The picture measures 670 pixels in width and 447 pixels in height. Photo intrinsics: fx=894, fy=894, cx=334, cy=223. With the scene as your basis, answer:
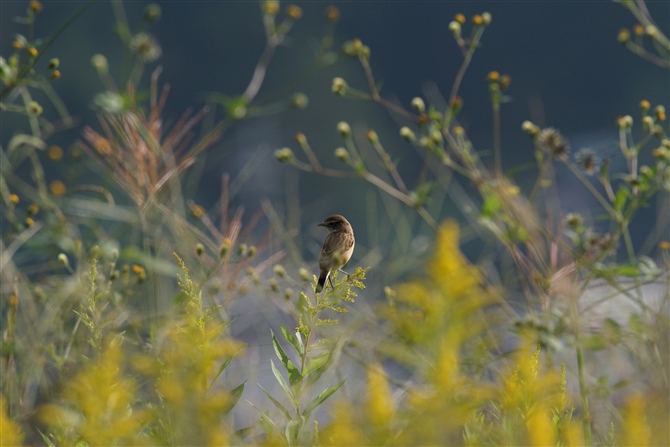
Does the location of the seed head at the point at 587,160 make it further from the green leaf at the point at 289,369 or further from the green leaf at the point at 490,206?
A: the green leaf at the point at 289,369

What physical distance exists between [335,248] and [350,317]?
1.26m

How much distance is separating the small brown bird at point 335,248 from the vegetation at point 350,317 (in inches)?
2.8

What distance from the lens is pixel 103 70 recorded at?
3.00 meters

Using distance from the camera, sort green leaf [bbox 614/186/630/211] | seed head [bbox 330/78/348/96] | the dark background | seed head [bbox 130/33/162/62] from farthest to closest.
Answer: the dark background
seed head [bbox 130/33/162/62]
seed head [bbox 330/78/348/96]
green leaf [bbox 614/186/630/211]

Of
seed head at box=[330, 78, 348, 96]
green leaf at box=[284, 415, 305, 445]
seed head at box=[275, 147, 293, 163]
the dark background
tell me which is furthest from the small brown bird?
the dark background

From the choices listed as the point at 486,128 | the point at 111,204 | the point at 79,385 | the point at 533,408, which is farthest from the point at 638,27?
the point at 486,128

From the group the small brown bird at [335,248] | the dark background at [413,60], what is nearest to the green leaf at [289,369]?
the small brown bird at [335,248]

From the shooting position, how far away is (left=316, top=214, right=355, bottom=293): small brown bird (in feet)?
4.76

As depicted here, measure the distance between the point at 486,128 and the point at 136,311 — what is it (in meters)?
14.5

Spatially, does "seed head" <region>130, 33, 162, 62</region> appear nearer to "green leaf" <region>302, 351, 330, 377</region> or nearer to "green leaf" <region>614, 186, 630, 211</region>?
"green leaf" <region>614, 186, 630, 211</region>

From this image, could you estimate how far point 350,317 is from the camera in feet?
9.09

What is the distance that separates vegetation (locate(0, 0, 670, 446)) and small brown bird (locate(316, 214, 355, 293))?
2.8 inches

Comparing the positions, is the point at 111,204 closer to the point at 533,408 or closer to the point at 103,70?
the point at 103,70

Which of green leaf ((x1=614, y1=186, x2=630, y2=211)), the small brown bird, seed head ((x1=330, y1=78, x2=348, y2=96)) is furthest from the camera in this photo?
seed head ((x1=330, y1=78, x2=348, y2=96))
